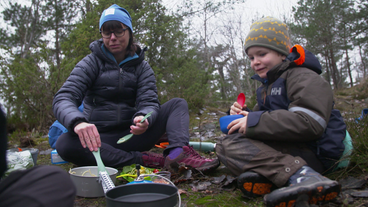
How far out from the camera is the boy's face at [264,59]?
189 cm

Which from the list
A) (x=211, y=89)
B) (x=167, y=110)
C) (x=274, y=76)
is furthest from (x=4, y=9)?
(x=274, y=76)

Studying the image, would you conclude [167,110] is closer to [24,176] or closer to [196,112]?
[24,176]

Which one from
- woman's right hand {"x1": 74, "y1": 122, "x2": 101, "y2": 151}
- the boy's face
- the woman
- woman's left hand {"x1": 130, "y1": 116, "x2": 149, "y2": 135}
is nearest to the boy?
the boy's face

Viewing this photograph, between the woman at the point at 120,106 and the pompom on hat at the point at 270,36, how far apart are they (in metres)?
0.90

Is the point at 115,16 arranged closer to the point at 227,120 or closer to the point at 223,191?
the point at 227,120

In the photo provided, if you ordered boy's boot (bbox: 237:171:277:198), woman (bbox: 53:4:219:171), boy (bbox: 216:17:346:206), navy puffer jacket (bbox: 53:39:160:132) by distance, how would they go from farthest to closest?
navy puffer jacket (bbox: 53:39:160:132) → woman (bbox: 53:4:219:171) → boy's boot (bbox: 237:171:277:198) → boy (bbox: 216:17:346:206)

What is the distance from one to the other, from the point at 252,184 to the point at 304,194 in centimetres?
31

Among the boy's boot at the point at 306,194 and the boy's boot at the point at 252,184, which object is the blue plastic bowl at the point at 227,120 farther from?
the boy's boot at the point at 306,194

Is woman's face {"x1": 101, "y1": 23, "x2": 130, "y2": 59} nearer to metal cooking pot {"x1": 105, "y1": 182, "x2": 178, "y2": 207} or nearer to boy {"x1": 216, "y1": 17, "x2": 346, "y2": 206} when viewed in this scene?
boy {"x1": 216, "y1": 17, "x2": 346, "y2": 206}

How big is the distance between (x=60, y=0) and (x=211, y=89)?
10572mm

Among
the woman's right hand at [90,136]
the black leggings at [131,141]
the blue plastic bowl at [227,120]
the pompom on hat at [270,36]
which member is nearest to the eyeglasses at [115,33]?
the black leggings at [131,141]

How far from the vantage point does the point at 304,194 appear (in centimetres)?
116

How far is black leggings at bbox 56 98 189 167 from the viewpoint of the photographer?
2.08 m

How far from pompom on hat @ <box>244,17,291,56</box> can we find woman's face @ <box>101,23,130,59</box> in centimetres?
113
